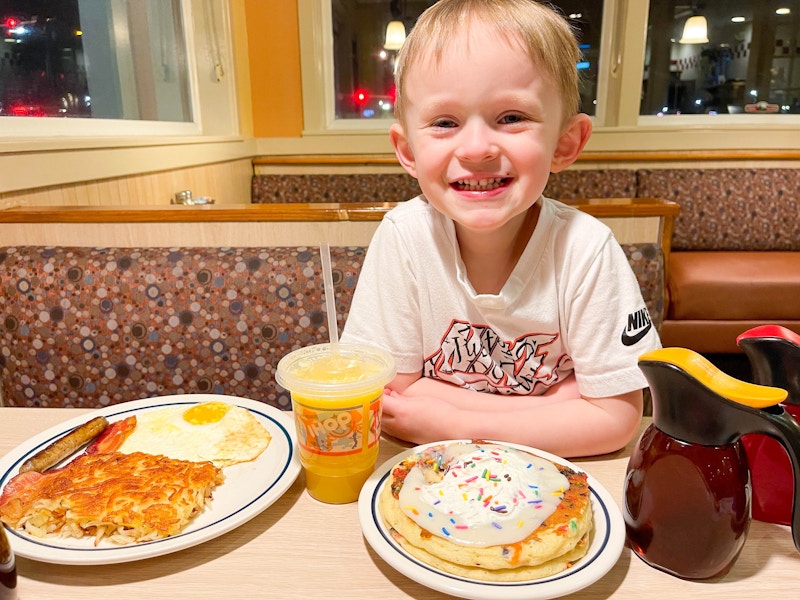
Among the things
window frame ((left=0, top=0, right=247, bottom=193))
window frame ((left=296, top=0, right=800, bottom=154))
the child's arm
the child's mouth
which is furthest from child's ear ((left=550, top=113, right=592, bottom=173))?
window frame ((left=296, top=0, right=800, bottom=154))

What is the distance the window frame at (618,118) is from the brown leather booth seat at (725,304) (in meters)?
1.41

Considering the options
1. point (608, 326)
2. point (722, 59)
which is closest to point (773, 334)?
point (608, 326)

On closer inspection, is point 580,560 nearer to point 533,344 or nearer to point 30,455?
point 533,344

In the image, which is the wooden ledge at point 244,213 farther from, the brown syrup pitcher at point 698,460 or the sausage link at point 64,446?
the brown syrup pitcher at point 698,460

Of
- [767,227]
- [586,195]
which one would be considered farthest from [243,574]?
[767,227]

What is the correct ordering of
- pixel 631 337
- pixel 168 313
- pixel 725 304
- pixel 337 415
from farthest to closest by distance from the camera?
pixel 725 304, pixel 168 313, pixel 631 337, pixel 337 415

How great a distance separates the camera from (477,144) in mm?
865

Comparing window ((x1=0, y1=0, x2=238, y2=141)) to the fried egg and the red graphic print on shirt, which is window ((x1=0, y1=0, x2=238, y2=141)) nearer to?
the fried egg

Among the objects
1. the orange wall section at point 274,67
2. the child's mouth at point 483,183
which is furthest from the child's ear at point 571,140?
the orange wall section at point 274,67

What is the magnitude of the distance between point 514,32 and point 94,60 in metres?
2.46

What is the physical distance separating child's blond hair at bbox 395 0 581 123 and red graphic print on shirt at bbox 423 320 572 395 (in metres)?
0.40

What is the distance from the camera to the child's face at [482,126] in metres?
0.86

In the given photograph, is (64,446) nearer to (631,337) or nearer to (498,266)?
(498,266)

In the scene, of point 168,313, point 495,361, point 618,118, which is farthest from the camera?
point 618,118
